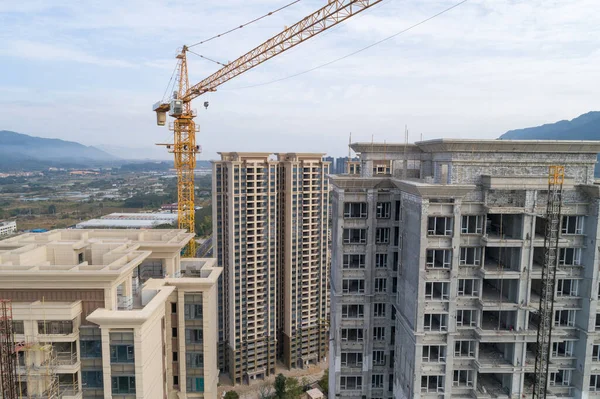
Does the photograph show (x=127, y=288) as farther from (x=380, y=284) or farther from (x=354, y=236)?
(x=380, y=284)

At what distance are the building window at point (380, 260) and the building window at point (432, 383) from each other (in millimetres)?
5741

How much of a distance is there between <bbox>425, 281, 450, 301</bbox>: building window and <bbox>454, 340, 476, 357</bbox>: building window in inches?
100.0

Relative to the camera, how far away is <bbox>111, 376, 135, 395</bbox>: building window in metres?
13.9

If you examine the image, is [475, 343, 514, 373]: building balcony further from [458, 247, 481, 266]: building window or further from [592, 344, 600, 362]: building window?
[458, 247, 481, 266]: building window

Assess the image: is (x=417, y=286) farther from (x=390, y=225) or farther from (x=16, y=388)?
(x=16, y=388)

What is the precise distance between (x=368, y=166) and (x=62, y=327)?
16102 millimetres

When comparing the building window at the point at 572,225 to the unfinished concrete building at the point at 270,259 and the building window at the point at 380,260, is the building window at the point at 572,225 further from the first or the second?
the unfinished concrete building at the point at 270,259

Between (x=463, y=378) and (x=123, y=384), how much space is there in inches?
590

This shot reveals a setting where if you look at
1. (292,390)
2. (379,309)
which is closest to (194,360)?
(379,309)

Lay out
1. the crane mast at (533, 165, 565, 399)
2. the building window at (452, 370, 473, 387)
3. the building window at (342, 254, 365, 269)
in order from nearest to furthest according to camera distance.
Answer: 1. the crane mast at (533, 165, 565, 399)
2. the building window at (452, 370, 473, 387)
3. the building window at (342, 254, 365, 269)

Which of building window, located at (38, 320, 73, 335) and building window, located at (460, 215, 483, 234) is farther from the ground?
building window, located at (460, 215, 483, 234)

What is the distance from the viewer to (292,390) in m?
43.3

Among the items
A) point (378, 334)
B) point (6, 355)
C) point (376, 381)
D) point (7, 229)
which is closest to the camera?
point (6, 355)

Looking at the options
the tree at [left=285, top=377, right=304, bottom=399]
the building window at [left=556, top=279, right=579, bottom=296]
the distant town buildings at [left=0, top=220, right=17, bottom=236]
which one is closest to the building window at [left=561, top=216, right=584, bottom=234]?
the building window at [left=556, top=279, right=579, bottom=296]
